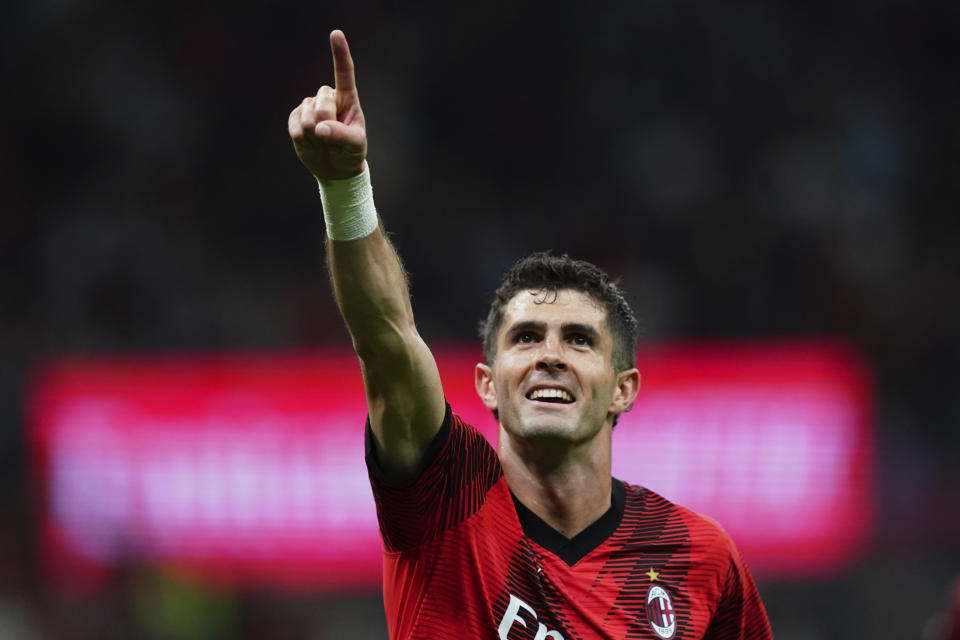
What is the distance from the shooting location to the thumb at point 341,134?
2.55 m

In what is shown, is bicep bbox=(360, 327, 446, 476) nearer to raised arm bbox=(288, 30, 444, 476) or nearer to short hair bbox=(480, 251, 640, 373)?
raised arm bbox=(288, 30, 444, 476)

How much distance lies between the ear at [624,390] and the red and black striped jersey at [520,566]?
11.0 inches

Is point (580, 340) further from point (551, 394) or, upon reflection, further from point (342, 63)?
point (342, 63)

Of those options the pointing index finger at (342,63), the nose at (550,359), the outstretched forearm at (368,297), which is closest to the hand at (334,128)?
the pointing index finger at (342,63)

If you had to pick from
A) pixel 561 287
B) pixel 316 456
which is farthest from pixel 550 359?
pixel 316 456

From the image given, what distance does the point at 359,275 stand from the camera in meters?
2.70

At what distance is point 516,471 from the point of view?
335 centimetres

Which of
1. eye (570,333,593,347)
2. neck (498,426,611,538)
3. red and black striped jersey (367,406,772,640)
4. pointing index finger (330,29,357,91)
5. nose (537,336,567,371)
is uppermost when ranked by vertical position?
pointing index finger (330,29,357,91)

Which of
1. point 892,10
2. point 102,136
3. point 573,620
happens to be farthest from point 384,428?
point 892,10

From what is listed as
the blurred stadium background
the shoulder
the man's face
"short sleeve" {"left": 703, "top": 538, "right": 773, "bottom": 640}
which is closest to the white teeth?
the man's face

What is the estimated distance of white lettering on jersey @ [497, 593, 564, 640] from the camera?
2986 millimetres

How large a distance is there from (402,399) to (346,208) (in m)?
0.47

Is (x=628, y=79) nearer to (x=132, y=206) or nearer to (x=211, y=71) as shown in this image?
(x=211, y=71)

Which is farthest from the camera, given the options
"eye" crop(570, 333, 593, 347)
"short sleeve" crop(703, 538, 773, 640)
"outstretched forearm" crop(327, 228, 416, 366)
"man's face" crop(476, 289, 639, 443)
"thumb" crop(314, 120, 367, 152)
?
"short sleeve" crop(703, 538, 773, 640)
